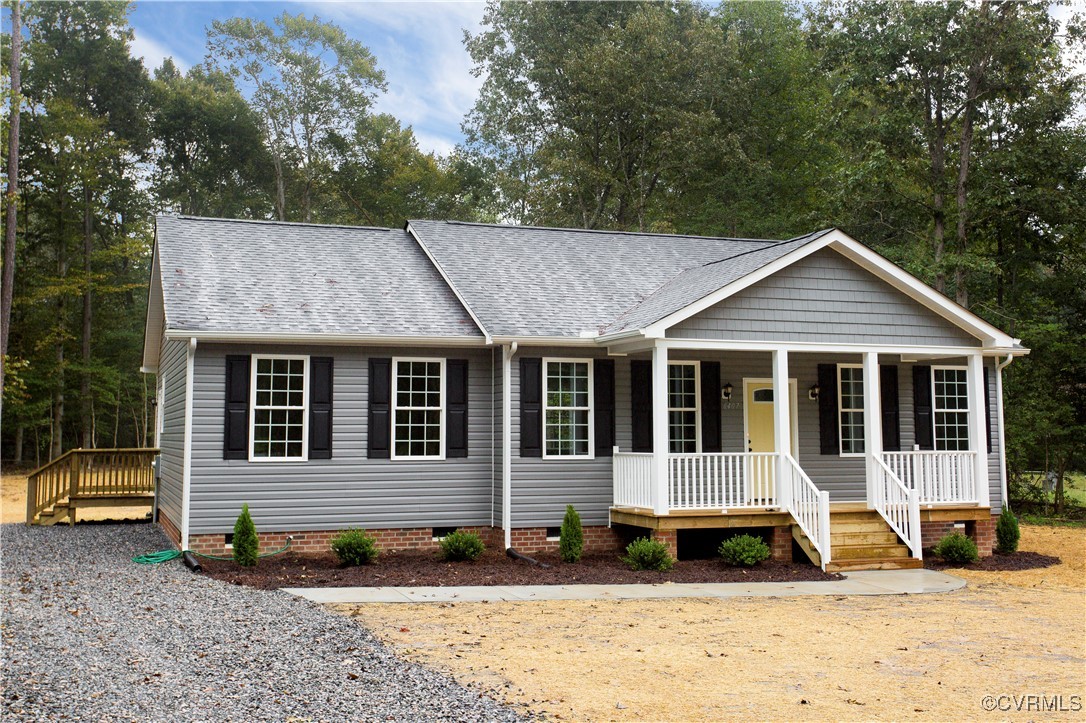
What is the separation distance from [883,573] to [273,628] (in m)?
8.48

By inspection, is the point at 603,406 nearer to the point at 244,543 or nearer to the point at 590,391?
the point at 590,391

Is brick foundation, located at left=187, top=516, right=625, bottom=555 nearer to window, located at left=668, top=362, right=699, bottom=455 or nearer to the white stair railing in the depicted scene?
window, located at left=668, top=362, right=699, bottom=455

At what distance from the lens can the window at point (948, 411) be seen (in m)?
16.4

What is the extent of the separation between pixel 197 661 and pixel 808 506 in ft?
29.6

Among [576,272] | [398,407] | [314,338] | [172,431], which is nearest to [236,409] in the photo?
[314,338]

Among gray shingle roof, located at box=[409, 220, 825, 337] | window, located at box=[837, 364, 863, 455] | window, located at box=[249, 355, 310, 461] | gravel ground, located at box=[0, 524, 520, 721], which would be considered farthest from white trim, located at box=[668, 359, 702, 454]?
gravel ground, located at box=[0, 524, 520, 721]

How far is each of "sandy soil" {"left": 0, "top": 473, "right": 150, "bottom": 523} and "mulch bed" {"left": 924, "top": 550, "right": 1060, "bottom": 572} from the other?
1501 centimetres

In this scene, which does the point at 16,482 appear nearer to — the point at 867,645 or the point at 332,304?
the point at 332,304

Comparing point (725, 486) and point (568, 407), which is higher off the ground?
point (568, 407)

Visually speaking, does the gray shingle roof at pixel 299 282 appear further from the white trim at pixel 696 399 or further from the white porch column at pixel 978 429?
the white porch column at pixel 978 429

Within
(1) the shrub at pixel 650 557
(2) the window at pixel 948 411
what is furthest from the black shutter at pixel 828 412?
(1) the shrub at pixel 650 557

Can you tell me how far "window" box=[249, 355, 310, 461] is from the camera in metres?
13.7

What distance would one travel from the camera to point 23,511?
2331cm

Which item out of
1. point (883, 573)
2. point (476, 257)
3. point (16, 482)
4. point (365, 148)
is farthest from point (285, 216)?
point (883, 573)
